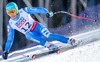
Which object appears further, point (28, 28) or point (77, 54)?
point (28, 28)

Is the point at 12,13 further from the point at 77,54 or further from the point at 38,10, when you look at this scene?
the point at 77,54

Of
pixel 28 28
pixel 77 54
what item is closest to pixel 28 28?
pixel 28 28

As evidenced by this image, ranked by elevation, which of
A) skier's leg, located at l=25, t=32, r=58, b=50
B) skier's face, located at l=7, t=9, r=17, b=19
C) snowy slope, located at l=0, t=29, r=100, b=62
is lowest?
snowy slope, located at l=0, t=29, r=100, b=62

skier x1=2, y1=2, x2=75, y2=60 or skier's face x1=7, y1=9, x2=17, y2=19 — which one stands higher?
skier's face x1=7, y1=9, x2=17, y2=19

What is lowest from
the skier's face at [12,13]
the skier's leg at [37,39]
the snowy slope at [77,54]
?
the snowy slope at [77,54]

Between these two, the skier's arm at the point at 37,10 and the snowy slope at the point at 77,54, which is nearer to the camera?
the snowy slope at the point at 77,54

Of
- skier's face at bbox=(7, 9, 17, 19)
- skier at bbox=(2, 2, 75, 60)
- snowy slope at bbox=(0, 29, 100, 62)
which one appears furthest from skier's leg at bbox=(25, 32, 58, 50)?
skier's face at bbox=(7, 9, 17, 19)

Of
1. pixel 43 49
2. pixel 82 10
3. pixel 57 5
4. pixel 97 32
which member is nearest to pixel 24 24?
pixel 43 49

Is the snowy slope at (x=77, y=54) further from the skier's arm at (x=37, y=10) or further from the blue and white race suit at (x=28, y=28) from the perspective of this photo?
the skier's arm at (x=37, y=10)

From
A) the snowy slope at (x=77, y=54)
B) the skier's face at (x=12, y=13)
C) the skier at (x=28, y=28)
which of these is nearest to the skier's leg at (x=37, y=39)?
the skier at (x=28, y=28)

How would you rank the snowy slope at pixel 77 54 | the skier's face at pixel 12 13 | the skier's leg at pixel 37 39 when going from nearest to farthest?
the snowy slope at pixel 77 54, the skier's face at pixel 12 13, the skier's leg at pixel 37 39

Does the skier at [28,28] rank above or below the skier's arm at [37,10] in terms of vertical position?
below

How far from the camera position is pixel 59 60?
3.14 meters

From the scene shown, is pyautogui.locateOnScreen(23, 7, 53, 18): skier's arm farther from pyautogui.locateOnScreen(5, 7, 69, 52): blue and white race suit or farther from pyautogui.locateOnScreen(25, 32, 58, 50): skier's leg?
pyautogui.locateOnScreen(25, 32, 58, 50): skier's leg
